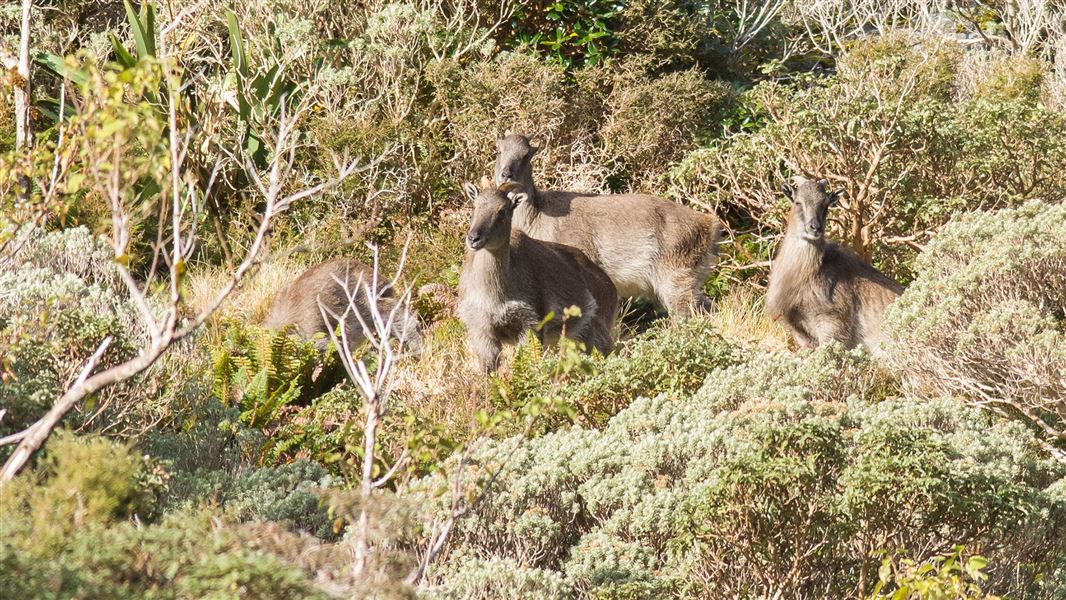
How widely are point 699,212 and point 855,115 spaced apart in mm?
1676

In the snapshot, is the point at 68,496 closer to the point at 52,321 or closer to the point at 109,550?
the point at 109,550

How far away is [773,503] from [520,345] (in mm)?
3842

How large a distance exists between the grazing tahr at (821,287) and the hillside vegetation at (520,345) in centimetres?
46

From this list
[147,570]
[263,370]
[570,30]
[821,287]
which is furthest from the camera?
[570,30]

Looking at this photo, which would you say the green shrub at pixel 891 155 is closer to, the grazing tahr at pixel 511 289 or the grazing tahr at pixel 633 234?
the grazing tahr at pixel 633 234

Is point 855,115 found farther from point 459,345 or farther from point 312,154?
point 312,154

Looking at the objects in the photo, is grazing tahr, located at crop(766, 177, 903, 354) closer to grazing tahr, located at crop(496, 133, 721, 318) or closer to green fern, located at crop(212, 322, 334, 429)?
grazing tahr, located at crop(496, 133, 721, 318)

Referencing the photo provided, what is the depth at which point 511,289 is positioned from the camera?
950 centimetres

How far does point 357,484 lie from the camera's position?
7.24 meters

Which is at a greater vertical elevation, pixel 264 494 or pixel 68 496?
pixel 68 496

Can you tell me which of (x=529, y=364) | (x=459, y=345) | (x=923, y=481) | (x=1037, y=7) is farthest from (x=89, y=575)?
(x=1037, y=7)

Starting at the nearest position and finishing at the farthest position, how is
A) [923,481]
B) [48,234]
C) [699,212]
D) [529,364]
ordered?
1. [923,481]
2. [529,364]
3. [48,234]
4. [699,212]

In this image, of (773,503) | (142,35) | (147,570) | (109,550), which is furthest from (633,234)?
(109,550)

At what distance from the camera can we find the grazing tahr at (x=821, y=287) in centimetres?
1005
